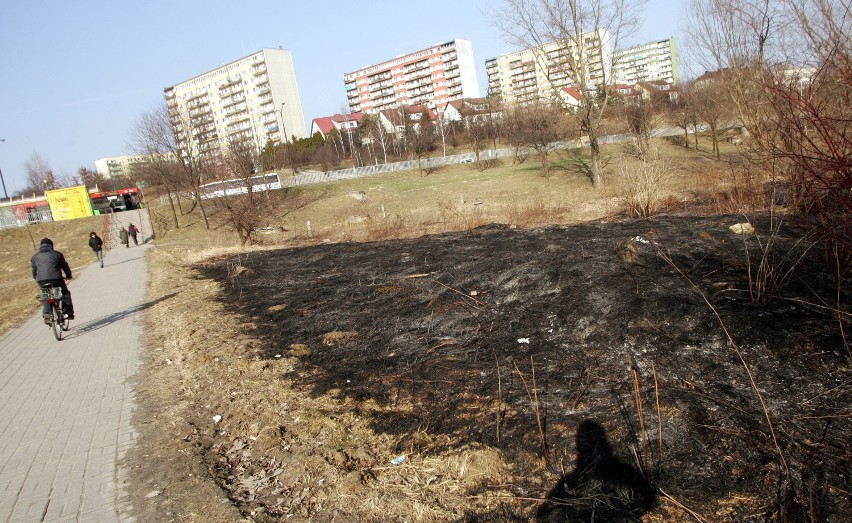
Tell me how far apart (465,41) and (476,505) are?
11532cm

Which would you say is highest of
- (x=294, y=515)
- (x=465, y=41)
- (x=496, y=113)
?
(x=465, y=41)

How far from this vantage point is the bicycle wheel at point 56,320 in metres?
9.30

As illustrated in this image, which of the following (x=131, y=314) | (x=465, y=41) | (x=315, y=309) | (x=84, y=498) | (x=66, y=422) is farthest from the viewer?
(x=465, y=41)

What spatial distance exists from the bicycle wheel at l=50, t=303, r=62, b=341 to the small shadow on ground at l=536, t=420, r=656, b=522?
9.37 meters

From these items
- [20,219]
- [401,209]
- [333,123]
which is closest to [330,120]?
[333,123]

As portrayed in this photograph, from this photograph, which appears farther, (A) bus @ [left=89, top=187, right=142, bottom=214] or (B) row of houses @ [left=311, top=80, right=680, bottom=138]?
(A) bus @ [left=89, top=187, right=142, bottom=214]

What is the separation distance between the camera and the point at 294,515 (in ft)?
11.5

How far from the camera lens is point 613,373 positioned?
4484mm

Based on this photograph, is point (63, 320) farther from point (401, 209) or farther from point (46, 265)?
point (401, 209)

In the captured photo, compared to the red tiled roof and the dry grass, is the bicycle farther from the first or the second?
the red tiled roof

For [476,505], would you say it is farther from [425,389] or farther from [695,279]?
[695,279]

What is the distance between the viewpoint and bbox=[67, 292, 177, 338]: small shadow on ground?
32.6 ft

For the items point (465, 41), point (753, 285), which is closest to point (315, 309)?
point (753, 285)

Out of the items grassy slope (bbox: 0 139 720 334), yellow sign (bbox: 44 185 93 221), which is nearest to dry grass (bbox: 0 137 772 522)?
grassy slope (bbox: 0 139 720 334)
